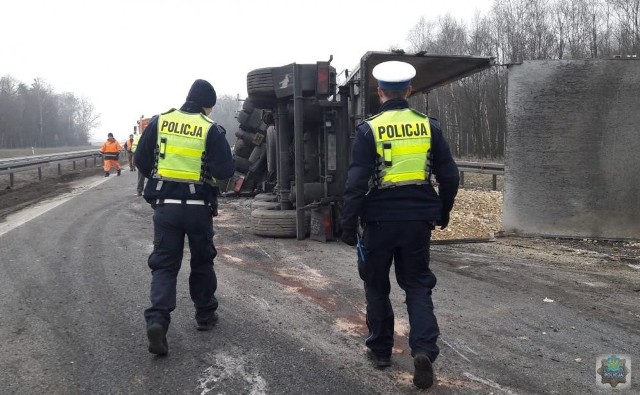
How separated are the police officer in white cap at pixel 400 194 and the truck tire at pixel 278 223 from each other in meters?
4.34

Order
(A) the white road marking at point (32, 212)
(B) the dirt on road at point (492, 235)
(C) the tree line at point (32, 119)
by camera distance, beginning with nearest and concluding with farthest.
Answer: (B) the dirt on road at point (492, 235) < (A) the white road marking at point (32, 212) < (C) the tree line at point (32, 119)

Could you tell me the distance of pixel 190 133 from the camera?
155 inches

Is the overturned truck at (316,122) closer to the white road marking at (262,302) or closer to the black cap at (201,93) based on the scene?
the white road marking at (262,302)

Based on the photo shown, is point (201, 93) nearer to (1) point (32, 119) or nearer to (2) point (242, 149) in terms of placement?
(2) point (242, 149)

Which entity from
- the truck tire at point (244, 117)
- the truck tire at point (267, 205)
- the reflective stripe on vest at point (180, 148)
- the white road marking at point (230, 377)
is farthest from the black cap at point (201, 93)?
the truck tire at point (244, 117)

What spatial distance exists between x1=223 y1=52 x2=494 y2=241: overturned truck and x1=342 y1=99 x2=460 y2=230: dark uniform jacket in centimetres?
328

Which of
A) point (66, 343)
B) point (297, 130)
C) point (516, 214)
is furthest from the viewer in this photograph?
point (516, 214)

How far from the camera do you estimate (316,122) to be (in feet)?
25.8

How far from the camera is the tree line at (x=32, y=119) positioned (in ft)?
267

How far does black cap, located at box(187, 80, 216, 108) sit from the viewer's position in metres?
4.12

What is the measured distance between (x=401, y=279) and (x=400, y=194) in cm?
56

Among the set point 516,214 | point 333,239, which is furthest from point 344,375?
point 516,214

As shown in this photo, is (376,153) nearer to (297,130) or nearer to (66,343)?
(66,343)

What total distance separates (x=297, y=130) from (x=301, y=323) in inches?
140
